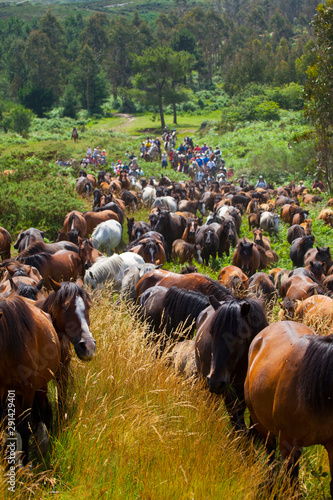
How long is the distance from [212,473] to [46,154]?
110 ft

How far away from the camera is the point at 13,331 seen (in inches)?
155

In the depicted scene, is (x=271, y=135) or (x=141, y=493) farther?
(x=271, y=135)

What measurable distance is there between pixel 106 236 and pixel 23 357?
525 inches

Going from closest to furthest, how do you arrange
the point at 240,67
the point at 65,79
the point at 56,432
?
1. the point at 56,432
2. the point at 240,67
3. the point at 65,79

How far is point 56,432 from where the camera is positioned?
14.8ft

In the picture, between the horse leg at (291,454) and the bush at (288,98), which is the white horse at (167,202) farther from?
the bush at (288,98)

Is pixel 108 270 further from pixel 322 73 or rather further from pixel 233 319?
pixel 322 73

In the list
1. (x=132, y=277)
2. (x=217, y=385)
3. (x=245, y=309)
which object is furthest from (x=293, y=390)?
(x=132, y=277)

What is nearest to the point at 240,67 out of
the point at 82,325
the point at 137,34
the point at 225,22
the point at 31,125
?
the point at 137,34

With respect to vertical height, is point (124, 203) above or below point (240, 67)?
below

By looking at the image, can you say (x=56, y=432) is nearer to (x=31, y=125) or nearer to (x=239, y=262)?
(x=239, y=262)

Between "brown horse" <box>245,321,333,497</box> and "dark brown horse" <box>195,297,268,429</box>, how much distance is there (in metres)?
0.30

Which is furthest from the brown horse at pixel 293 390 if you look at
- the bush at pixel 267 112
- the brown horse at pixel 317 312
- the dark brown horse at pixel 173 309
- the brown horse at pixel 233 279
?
the bush at pixel 267 112

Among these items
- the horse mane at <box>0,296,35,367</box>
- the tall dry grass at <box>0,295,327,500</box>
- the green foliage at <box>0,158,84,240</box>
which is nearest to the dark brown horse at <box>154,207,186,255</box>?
the green foliage at <box>0,158,84,240</box>
